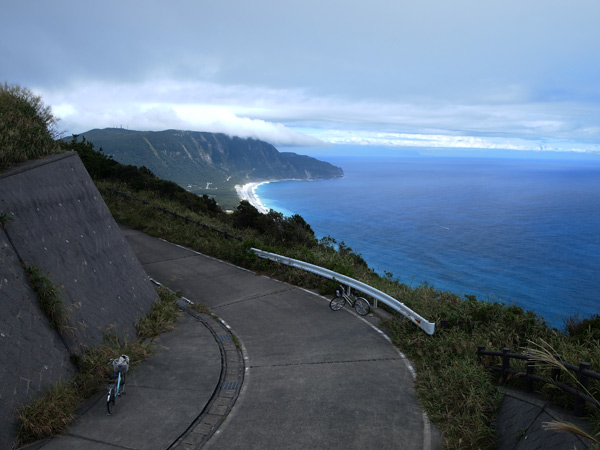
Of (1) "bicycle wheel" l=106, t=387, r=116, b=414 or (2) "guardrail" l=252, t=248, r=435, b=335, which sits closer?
(1) "bicycle wheel" l=106, t=387, r=116, b=414

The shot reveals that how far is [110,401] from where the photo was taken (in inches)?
240

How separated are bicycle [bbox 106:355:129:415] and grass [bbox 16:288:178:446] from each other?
1.35 feet

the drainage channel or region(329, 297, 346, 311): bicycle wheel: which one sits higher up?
region(329, 297, 346, 311): bicycle wheel

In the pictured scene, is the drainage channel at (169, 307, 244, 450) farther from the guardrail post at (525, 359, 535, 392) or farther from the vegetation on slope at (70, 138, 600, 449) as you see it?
the guardrail post at (525, 359, 535, 392)

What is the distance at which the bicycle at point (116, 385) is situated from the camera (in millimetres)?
6055

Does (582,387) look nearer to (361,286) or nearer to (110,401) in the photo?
(361,286)

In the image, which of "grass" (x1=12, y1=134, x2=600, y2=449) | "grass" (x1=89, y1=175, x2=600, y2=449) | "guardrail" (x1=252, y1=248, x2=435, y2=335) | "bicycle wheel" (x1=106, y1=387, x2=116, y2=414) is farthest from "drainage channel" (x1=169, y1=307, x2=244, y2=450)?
"guardrail" (x1=252, y1=248, x2=435, y2=335)

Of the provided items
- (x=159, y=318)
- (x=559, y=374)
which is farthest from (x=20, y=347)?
(x=559, y=374)

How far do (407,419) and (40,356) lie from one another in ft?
18.3

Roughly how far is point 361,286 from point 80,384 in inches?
265

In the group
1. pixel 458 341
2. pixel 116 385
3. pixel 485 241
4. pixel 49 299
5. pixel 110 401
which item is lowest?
pixel 485 241

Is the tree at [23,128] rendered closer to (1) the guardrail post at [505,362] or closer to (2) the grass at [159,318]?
(2) the grass at [159,318]

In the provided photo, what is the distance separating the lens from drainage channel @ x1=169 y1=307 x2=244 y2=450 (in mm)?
5621

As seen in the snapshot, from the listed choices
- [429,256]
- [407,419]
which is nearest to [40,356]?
[407,419]
